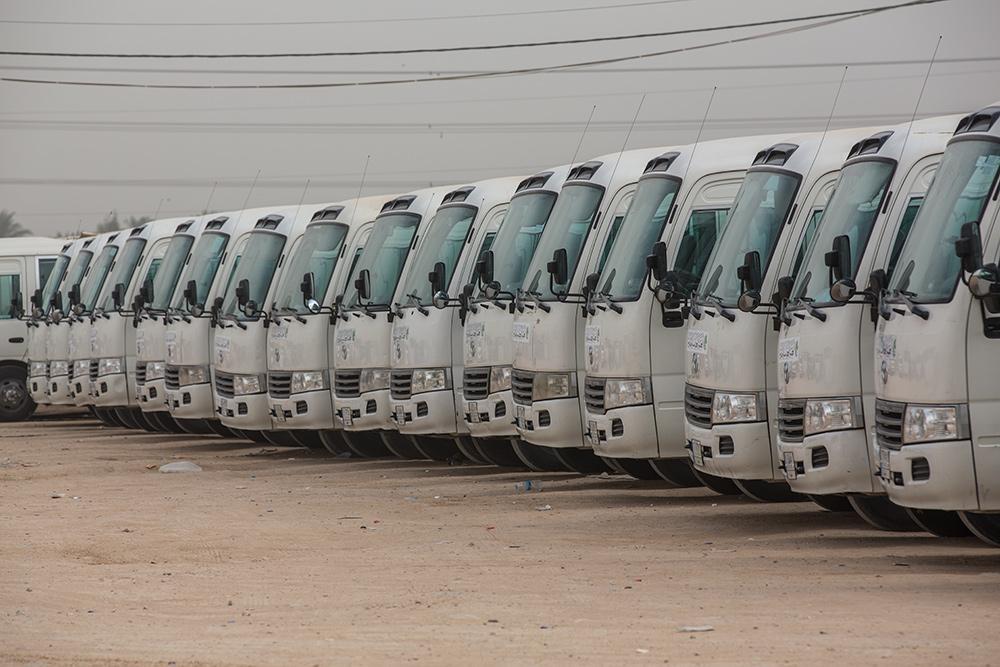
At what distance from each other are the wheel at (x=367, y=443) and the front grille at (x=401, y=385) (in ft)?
8.12

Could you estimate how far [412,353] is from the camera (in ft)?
56.4

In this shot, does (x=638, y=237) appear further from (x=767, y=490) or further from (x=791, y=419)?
(x=791, y=419)

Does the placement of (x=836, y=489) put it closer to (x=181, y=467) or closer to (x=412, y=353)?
(x=412, y=353)

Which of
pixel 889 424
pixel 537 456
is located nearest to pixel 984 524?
pixel 889 424

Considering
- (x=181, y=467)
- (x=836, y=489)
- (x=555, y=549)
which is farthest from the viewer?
(x=181, y=467)

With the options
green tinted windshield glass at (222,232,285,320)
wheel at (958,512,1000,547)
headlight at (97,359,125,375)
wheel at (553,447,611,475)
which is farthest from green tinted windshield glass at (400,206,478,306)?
wheel at (958,512,1000,547)

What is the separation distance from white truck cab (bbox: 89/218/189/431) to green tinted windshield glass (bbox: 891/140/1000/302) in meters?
15.3

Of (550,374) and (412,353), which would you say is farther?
(412,353)

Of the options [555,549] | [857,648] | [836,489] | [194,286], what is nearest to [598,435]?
[555,549]

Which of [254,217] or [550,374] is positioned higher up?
[254,217]

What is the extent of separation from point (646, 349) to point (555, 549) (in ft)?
7.89

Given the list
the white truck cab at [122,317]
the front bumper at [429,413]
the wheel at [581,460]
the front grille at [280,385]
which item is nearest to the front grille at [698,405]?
the wheel at [581,460]

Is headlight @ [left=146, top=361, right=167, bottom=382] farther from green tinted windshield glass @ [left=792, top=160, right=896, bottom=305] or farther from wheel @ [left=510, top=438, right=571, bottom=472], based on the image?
green tinted windshield glass @ [left=792, top=160, right=896, bottom=305]

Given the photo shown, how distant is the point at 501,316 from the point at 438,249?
2007 millimetres
